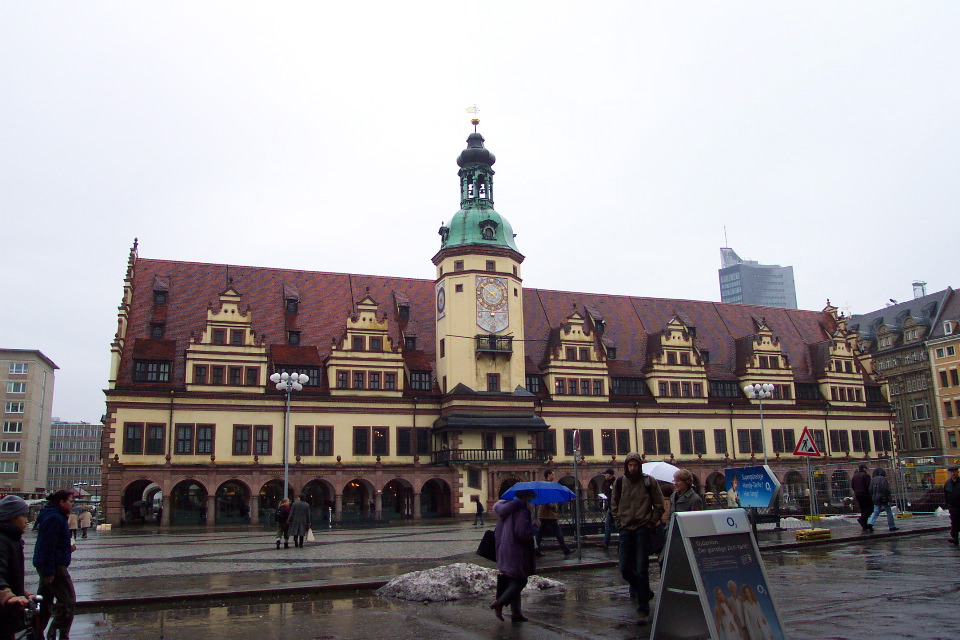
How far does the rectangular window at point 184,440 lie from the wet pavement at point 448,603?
27.2m

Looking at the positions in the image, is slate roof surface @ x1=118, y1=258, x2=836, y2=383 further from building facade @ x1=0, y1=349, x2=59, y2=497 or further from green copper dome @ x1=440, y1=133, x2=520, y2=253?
building facade @ x1=0, y1=349, x2=59, y2=497

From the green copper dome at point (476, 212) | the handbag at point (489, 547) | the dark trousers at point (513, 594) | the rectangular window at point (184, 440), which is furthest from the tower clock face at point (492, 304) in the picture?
the dark trousers at point (513, 594)

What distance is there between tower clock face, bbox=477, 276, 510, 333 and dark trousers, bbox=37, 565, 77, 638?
1838 inches

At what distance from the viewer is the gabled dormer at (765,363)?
64.6 meters

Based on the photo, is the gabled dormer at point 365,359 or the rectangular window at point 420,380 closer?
the gabled dormer at point 365,359

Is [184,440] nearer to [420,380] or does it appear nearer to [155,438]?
[155,438]

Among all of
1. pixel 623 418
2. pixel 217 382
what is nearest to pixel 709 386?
pixel 623 418

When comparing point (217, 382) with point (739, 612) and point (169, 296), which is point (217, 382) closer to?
point (169, 296)

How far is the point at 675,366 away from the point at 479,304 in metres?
17.2

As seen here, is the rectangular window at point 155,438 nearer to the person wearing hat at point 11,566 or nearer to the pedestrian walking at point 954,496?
the pedestrian walking at point 954,496

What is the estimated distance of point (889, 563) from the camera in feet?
51.9

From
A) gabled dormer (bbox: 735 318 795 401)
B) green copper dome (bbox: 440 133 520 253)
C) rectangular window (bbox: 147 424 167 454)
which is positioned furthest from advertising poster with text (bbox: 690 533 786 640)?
gabled dormer (bbox: 735 318 795 401)

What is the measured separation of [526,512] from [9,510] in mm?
6544

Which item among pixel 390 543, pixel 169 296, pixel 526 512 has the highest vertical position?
pixel 169 296
